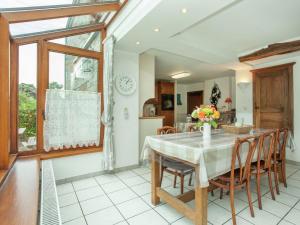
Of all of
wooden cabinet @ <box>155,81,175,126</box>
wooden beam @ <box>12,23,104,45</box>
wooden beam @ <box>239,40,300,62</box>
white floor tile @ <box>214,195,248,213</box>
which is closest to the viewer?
white floor tile @ <box>214,195,248,213</box>

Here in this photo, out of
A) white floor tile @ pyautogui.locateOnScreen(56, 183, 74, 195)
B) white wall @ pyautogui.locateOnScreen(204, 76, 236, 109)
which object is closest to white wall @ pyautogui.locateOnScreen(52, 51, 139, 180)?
white floor tile @ pyautogui.locateOnScreen(56, 183, 74, 195)

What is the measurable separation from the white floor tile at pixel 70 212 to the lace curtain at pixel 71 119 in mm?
1024

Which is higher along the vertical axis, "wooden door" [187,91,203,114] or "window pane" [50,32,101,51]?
"window pane" [50,32,101,51]

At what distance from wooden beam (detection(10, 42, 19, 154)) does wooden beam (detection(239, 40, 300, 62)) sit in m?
4.64

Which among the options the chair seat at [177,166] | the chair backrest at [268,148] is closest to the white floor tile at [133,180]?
the chair seat at [177,166]

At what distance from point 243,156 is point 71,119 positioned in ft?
8.63

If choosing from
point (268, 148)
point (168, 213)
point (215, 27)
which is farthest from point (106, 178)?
point (215, 27)

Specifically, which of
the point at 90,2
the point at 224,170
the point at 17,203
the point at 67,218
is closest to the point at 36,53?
the point at 90,2

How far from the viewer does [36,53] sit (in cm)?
265

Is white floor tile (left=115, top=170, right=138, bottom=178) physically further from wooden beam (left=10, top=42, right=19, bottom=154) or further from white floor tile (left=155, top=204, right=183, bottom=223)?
wooden beam (left=10, top=42, right=19, bottom=154)

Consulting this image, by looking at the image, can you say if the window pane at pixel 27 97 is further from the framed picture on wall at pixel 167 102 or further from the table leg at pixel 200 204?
the framed picture on wall at pixel 167 102

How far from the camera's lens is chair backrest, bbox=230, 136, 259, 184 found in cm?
181

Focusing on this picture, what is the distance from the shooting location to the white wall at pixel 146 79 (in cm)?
419

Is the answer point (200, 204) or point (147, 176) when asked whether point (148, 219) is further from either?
point (147, 176)
